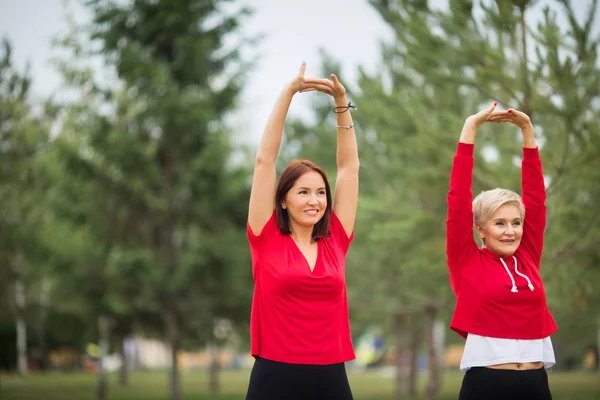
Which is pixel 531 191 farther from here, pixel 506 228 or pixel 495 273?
pixel 495 273

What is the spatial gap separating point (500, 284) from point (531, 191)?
496mm

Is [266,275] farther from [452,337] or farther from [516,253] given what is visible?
[452,337]

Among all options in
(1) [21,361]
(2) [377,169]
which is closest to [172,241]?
(2) [377,169]

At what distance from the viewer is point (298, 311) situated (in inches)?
113

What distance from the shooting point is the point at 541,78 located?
6.99 m

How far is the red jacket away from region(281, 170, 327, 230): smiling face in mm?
562

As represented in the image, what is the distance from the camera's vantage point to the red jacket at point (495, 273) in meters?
3.08

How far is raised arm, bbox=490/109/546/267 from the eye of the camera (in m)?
3.34

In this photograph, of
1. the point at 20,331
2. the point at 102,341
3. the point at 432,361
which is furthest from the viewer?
the point at 20,331

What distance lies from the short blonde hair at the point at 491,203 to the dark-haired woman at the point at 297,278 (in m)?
0.55

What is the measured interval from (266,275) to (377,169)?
28.8 ft

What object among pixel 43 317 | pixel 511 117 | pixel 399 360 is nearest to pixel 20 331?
pixel 43 317

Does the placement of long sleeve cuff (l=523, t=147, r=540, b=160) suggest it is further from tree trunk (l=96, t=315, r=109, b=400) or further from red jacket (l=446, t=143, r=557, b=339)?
tree trunk (l=96, t=315, r=109, b=400)

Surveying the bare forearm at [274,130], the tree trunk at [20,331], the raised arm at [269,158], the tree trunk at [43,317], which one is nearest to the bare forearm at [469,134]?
the raised arm at [269,158]
